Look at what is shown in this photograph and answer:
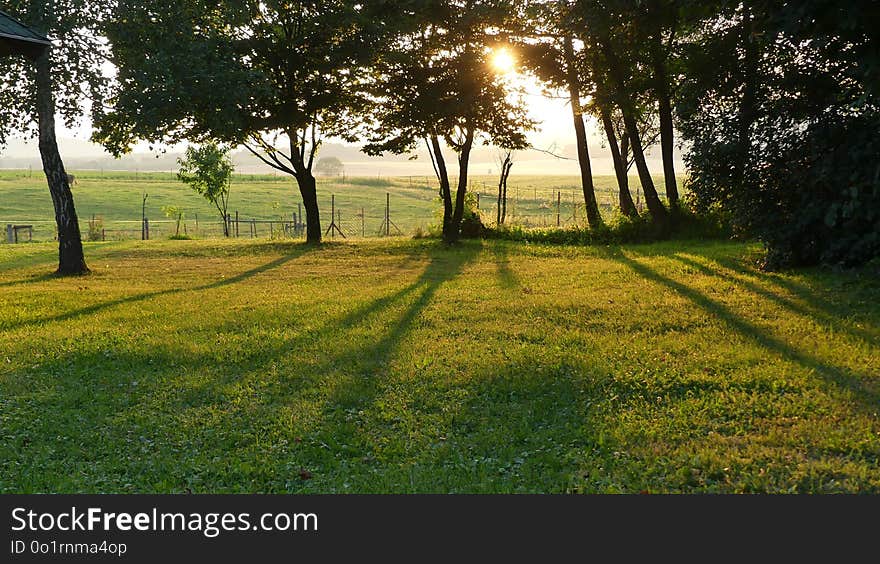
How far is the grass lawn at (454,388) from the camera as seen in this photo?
4.46 meters

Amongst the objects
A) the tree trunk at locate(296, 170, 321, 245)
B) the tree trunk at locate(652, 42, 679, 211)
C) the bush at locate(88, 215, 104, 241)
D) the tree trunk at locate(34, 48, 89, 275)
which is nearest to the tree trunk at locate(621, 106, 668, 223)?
the tree trunk at locate(652, 42, 679, 211)

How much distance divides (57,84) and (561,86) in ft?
40.6

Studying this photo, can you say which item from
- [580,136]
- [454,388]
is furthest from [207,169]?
[454,388]

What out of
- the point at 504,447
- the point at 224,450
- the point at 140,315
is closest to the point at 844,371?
the point at 504,447

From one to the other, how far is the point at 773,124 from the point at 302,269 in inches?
380

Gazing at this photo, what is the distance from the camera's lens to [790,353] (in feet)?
22.1

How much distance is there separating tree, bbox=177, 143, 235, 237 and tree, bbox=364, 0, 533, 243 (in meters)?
16.0

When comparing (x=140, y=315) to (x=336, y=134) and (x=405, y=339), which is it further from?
(x=336, y=134)

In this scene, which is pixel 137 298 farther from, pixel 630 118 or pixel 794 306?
pixel 630 118

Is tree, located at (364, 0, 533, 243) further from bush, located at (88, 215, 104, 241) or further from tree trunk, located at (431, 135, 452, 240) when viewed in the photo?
bush, located at (88, 215, 104, 241)

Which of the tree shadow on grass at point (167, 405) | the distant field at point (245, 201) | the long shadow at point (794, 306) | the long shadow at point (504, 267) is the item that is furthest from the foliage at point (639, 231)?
the distant field at point (245, 201)

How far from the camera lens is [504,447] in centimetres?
485

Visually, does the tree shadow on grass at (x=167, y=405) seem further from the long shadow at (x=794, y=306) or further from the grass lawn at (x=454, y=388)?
the long shadow at (x=794, y=306)

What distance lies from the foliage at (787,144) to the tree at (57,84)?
11434mm
